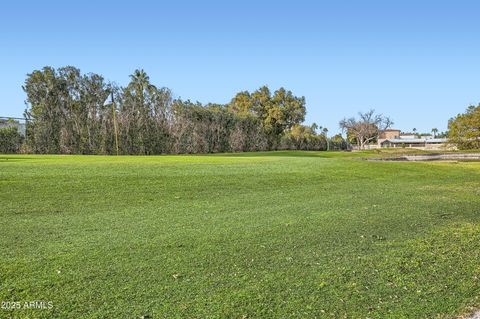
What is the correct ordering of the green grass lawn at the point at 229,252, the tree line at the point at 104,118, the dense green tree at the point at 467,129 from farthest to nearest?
the dense green tree at the point at 467,129
the tree line at the point at 104,118
the green grass lawn at the point at 229,252

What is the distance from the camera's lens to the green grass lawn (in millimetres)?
3117

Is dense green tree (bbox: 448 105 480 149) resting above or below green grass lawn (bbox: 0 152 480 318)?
above

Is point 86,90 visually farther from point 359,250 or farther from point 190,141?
point 359,250

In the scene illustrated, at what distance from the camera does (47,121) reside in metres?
28.8

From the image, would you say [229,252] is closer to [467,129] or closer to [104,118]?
[104,118]

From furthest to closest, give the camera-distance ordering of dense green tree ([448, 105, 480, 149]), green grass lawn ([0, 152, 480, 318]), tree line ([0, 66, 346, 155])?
dense green tree ([448, 105, 480, 149]) → tree line ([0, 66, 346, 155]) → green grass lawn ([0, 152, 480, 318])

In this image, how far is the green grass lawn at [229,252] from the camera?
312 centimetres

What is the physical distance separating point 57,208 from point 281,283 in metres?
5.05

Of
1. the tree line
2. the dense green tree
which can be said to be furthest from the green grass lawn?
the dense green tree

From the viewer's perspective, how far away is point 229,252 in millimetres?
4473

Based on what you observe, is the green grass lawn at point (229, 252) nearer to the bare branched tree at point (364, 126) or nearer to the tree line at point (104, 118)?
the tree line at point (104, 118)

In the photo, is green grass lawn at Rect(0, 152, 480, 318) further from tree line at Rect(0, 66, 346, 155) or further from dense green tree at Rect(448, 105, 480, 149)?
dense green tree at Rect(448, 105, 480, 149)

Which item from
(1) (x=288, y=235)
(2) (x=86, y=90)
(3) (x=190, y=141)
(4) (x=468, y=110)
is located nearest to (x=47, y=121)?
(2) (x=86, y=90)

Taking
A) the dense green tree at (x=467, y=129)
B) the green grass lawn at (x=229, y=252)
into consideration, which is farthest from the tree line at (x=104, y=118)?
the dense green tree at (x=467, y=129)
